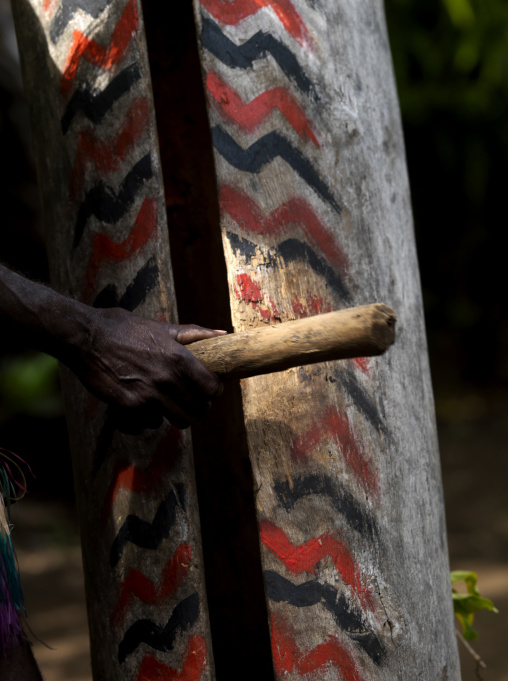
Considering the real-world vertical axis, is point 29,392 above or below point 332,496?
above

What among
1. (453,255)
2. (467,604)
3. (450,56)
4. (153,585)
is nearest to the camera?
(153,585)

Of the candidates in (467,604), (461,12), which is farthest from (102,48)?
(461,12)

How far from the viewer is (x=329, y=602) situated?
84 cm

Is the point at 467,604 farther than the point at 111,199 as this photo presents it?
Yes

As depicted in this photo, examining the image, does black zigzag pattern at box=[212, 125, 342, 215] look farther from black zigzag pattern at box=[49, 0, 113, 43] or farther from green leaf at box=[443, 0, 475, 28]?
green leaf at box=[443, 0, 475, 28]

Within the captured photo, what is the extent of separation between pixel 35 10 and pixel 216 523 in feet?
2.83

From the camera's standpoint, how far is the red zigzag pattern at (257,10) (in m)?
0.90

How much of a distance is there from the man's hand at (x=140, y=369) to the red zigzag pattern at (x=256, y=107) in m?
0.29

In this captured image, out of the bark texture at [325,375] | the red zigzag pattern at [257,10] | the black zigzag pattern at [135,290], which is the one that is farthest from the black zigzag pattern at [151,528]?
the red zigzag pattern at [257,10]

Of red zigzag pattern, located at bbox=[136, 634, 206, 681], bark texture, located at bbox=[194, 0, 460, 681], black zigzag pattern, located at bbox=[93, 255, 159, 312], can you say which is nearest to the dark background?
bark texture, located at bbox=[194, 0, 460, 681]

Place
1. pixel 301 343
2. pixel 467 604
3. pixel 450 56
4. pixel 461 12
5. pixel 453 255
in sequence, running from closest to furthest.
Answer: pixel 301 343 < pixel 467 604 < pixel 461 12 < pixel 450 56 < pixel 453 255

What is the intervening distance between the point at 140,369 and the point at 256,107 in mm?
367

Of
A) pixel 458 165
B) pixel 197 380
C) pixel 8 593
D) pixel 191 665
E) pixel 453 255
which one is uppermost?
pixel 458 165

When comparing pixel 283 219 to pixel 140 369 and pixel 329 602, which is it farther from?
pixel 329 602
